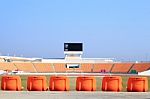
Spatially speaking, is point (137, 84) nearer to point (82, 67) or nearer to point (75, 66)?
point (82, 67)

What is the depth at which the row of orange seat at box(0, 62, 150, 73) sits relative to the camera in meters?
121

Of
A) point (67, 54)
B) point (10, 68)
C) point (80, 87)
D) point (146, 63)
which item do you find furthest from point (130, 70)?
point (80, 87)

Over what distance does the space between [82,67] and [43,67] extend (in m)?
12.0

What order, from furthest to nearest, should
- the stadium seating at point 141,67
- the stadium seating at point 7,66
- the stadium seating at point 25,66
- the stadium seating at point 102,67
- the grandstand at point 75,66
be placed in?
the stadium seating at point 102,67 → the stadium seating at point 25,66 → the stadium seating at point 7,66 → the stadium seating at point 141,67 → the grandstand at point 75,66

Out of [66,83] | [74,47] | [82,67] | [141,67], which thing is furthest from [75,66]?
[66,83]

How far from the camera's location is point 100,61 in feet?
431

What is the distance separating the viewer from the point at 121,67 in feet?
409

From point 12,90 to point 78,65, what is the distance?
101 meters

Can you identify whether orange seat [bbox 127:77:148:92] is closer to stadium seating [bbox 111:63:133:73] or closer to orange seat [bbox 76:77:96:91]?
orange seat [bbox 76:77:96:91]

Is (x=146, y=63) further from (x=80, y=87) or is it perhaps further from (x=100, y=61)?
(x=80, y=87)

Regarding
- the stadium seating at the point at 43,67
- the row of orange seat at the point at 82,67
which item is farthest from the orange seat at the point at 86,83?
the row of orange seat at the point at 82,67

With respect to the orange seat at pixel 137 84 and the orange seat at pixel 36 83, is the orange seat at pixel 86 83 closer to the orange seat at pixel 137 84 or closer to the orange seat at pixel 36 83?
the orange seat at pixel 36 83

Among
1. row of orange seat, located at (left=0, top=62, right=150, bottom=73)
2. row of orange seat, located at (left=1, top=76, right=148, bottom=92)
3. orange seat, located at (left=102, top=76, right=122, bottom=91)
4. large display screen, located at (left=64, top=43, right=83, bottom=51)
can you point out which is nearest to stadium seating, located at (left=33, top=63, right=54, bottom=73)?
row of orange seat, located at (left=0, top=62, right=150, bottom=73)

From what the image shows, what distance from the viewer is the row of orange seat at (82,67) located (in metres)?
121
